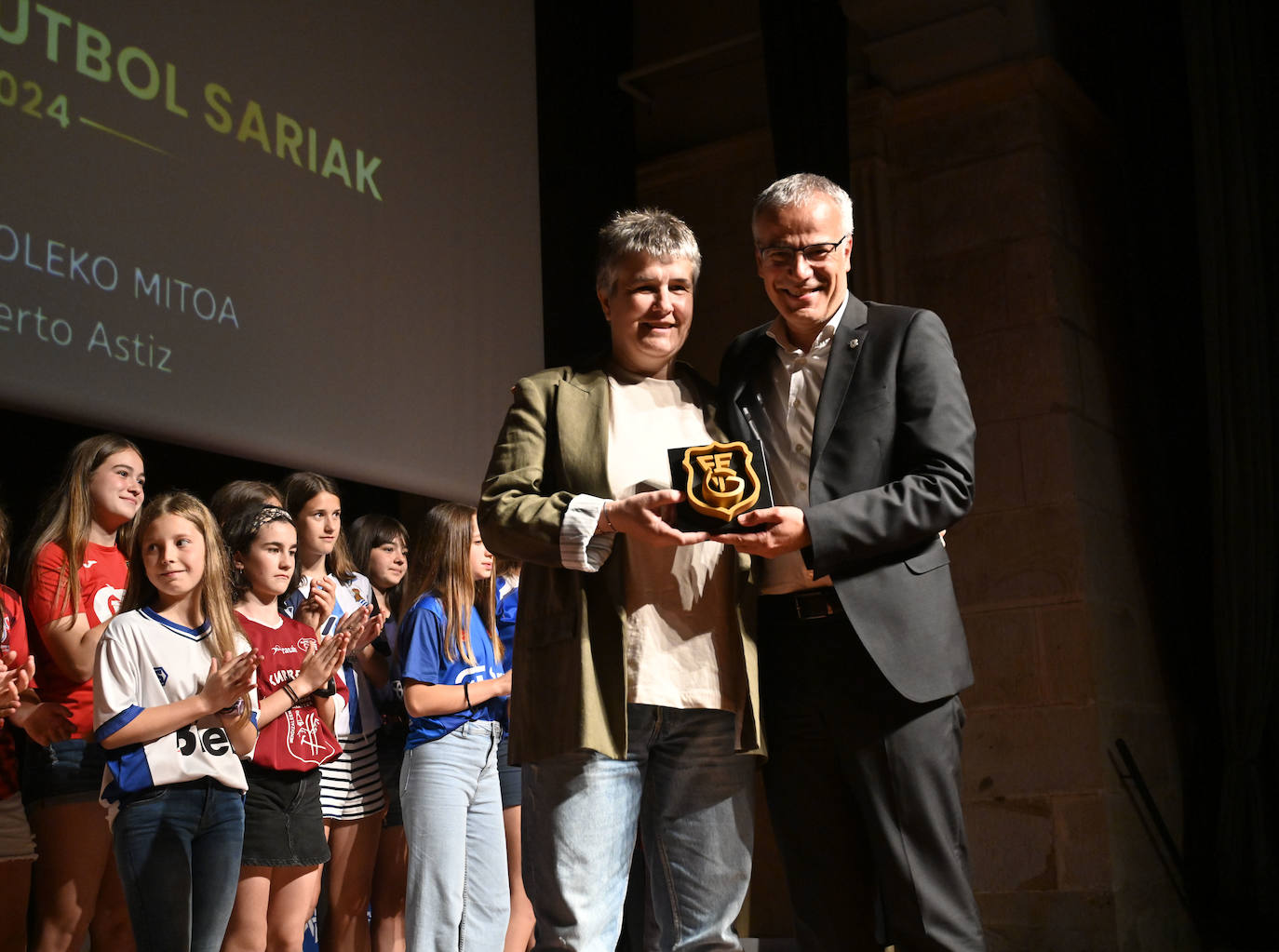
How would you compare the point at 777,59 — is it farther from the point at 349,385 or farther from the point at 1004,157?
the point at 349,385

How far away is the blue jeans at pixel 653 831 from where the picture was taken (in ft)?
5.92

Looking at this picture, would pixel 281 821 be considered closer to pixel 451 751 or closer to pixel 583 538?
pixel 451 751

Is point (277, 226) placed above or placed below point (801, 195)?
above

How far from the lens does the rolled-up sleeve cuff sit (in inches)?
71.2

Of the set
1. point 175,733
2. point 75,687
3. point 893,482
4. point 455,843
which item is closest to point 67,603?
point 75,687

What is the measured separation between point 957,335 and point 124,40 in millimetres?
3109

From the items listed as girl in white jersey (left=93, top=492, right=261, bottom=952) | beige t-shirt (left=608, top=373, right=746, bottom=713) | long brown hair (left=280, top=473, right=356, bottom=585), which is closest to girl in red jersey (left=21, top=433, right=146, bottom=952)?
girl in white jersey (left=93, top=492, right=261, bottom=952)

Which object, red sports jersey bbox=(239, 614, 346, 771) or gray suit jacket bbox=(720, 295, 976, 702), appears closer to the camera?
gray suit jacket bbox=(720, 295, 976, 702)

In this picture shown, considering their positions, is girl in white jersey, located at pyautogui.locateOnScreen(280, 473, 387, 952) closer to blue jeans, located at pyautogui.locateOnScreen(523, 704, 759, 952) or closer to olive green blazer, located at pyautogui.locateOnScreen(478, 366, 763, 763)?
olive green blazer, located at pyautogui.locateOnScreen(478, 366, 763, 763)

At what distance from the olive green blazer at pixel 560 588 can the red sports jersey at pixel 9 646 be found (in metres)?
1.48

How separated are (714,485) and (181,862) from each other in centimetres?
172

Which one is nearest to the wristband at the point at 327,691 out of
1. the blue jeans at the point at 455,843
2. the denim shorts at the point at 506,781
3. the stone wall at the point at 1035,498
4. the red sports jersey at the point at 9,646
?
the blue jeans at the point at 455,843

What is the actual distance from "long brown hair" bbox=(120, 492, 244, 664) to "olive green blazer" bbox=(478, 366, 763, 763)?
4.49 feet

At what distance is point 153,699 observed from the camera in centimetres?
293
